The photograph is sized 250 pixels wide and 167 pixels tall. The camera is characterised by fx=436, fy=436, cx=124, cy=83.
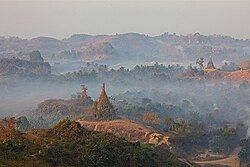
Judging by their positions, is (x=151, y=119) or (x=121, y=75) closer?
(x=151, y=119)

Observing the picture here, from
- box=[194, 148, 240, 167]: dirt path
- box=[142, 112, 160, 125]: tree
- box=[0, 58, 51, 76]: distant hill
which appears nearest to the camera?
box=[194, 148, 240, 167]: dirt path

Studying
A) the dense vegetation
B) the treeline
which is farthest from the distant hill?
the dense vegetation

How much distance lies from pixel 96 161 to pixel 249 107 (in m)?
109

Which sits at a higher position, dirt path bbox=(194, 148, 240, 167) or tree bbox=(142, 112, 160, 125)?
tree bbox=(142, 112, 160, 125)

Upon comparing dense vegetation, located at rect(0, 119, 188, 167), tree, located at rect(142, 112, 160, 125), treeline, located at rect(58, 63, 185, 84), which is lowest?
tree, located at rect(142, 112, 160, 125)

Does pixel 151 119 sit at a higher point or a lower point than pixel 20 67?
lower

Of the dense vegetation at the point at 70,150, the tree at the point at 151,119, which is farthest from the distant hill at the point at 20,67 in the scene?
the dense vegetation at the point at 70,150

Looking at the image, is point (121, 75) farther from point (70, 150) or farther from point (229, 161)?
point (70, 150)

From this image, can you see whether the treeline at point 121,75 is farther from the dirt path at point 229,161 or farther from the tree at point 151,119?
the dirt path at point 229,161

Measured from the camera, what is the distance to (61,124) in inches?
1762

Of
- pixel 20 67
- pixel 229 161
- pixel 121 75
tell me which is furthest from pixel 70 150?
pixel 20 67

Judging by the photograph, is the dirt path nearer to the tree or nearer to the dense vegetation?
the tree

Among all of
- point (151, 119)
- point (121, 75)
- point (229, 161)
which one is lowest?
point (229, 161)

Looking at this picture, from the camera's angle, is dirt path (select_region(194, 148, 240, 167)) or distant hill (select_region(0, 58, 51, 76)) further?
distant hill (select_region(0, 58, 51, 76))
